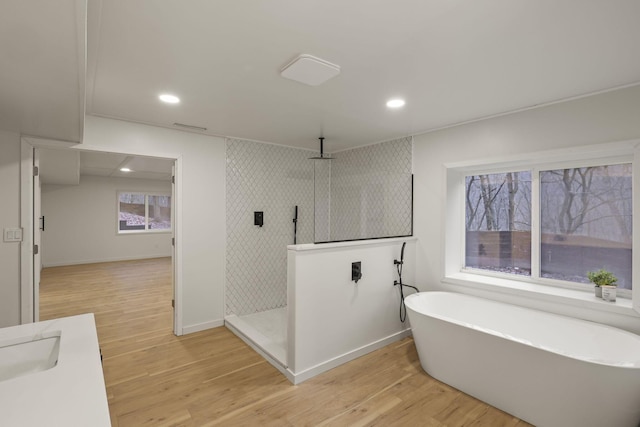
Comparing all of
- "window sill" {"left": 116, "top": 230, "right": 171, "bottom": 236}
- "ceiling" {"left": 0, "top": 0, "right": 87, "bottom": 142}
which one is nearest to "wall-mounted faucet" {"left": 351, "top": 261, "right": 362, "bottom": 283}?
"ceiling" {"left": 0, "top": 0, "right": 87, "bottom": 142}

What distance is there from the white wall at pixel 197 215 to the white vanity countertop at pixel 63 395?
2.27 meters

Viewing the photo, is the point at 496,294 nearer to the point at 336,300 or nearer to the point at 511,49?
the point at 336,300

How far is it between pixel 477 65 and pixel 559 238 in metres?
1.90

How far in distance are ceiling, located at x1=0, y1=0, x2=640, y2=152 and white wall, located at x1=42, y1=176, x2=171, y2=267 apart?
21.3 ft

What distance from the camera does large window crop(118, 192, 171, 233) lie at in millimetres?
8586

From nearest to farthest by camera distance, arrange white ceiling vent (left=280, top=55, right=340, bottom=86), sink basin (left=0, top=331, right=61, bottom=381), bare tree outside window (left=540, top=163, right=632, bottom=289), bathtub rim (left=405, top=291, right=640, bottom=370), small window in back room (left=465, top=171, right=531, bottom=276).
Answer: sink basin (left=0, top=331, right=61, bottom=381) < bathtub rim (left=405, top=291, right=640, bottom=370) < white ceiling vent (left=280, top=55, right=340, bottom=86) < bare tree outside window (left=540, top=163, right=632, bottom=289) < small window in back room (left=465, top=171, right=531, bottom=276)

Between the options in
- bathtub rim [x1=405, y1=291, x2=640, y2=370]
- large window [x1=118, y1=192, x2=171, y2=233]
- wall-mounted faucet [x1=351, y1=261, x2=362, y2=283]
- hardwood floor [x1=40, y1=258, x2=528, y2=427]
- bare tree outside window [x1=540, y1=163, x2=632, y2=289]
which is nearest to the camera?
bathtub rim [x1=405, y1=291, x2=640, y2=370]

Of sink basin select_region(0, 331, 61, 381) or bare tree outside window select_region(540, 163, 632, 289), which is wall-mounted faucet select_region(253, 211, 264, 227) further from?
bare tree outside window select_region(540, 163, 632, 289)

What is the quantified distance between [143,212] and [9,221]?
6.81m

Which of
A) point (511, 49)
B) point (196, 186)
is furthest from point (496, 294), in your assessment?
point (196, 186)

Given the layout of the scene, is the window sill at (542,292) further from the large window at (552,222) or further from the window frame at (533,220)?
the large window at (552,222)

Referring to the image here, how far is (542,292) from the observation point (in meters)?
2.68

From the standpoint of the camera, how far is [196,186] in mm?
3564

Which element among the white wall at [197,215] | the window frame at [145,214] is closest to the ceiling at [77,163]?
the white wall at [197,215]
